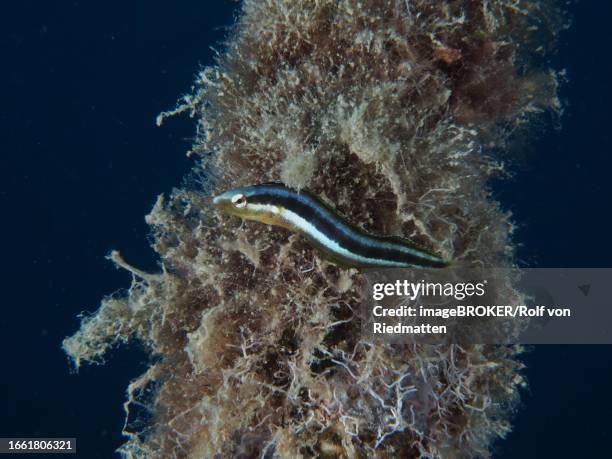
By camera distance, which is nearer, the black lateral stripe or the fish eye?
the black lateral stripe

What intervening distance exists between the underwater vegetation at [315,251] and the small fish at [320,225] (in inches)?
9.4

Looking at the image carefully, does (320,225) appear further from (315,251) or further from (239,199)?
(239,199)

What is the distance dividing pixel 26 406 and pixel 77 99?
1496 cm

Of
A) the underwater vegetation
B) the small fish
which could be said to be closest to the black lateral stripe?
the small fish

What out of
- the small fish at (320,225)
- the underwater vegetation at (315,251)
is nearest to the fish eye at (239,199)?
the small fish at (320,225)

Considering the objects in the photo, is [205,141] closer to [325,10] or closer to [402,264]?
[325,10]

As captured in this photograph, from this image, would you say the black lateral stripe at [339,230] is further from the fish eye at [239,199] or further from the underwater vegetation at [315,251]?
the underwater vegetation at [315,251]

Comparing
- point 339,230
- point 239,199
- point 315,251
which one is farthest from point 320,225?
point 239,199

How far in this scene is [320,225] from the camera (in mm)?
3000

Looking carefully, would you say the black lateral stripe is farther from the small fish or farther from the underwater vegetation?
the underwater vegetation

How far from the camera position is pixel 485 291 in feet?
12.8

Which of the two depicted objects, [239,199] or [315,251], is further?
[315,251]

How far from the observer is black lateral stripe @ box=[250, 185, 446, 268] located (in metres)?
2.90

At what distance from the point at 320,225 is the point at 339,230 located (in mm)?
145
